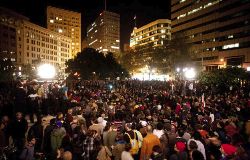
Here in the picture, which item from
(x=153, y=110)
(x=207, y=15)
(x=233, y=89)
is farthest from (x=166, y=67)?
(x=153, y=110)

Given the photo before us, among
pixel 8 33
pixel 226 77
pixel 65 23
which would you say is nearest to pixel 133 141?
pixel 226 77

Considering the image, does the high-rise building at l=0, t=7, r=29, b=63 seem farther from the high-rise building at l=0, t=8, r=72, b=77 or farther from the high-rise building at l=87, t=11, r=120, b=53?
the high-rise building at l=87, t=11, r=120, b=53

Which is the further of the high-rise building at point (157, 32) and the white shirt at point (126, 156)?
the high-rise building at point (157, 32)

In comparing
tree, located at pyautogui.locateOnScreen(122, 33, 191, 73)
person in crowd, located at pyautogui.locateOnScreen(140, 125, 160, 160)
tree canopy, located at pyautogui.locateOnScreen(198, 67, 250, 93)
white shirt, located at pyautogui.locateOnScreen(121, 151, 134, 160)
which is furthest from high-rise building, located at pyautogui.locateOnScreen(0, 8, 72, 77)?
white shirt, located at pyautogui.locateOnScreen(121, 151, 134, 160)

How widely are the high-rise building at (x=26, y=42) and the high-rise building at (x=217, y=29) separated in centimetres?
6080

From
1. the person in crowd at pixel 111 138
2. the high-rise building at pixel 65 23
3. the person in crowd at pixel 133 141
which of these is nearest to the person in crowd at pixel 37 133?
the person in crowd at pixel 111 138

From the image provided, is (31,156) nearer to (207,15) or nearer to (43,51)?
(207,15)

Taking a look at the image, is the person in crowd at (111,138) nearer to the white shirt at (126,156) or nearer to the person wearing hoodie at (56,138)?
the person wearing hoodie at (56,138)

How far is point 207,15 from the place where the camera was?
7981 cm

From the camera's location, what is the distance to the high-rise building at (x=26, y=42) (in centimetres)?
9700

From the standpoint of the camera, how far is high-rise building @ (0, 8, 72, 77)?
97.0 metres

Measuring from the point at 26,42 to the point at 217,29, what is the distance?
7837cm

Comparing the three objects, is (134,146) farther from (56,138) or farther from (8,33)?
(8,33)

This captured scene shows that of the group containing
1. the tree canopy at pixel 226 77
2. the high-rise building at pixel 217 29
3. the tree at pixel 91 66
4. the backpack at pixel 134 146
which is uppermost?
the high-rise building at pixel 217 29
